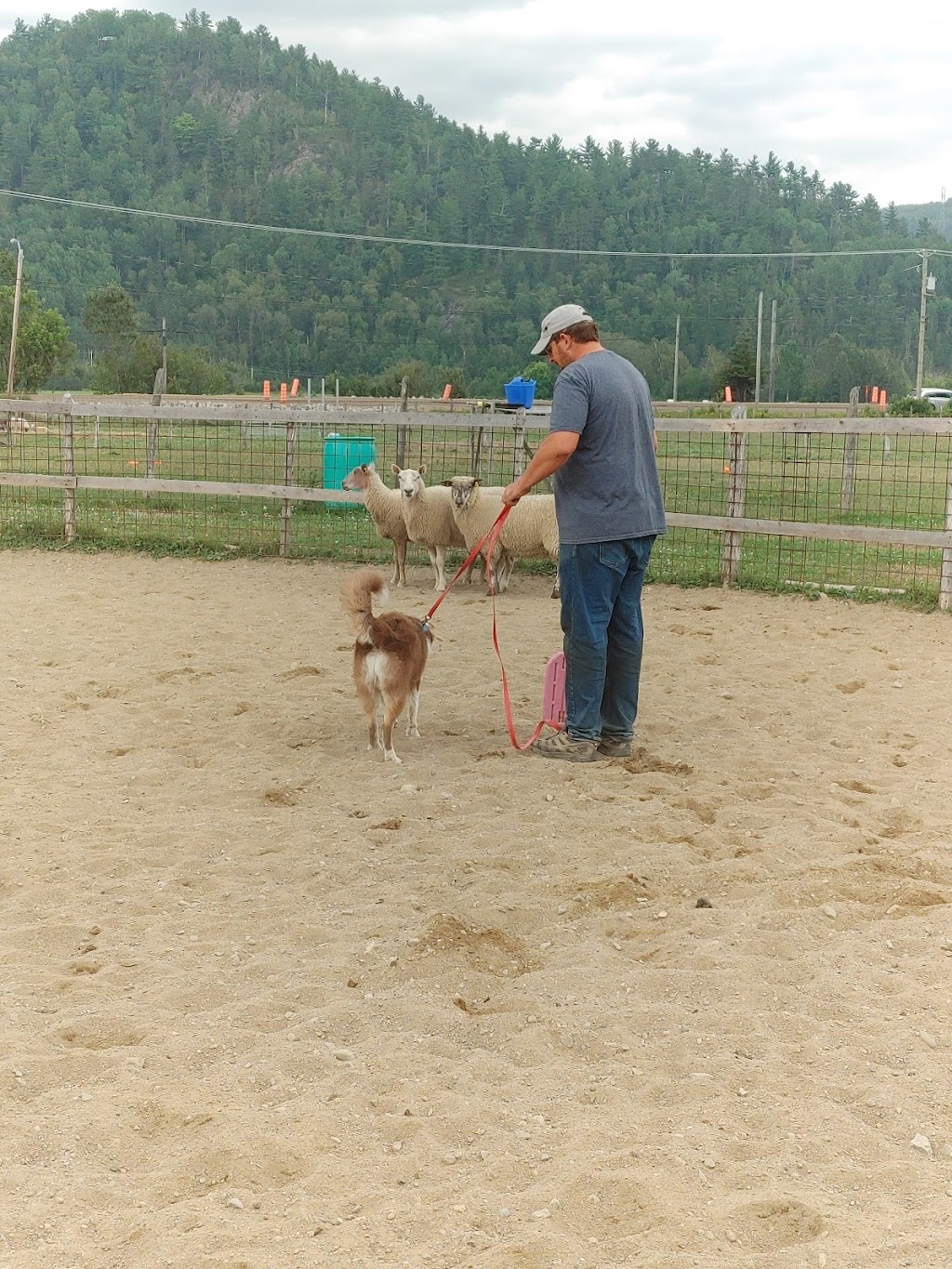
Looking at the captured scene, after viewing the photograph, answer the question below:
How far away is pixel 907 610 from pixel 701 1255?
8.41 metres

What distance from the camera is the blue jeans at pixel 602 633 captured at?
19.8 ft

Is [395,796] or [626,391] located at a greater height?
[626,391]

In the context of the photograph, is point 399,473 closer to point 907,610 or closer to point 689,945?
point 907,610

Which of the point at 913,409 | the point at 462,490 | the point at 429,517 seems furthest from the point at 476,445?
the point at 913,409

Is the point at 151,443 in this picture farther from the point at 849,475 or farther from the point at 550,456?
the point at 550,456

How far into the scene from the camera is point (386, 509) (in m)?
11.9

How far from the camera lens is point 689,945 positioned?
4047mm

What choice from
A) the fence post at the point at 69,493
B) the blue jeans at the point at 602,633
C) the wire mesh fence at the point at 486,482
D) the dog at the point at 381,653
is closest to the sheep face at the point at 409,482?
the wire mesh fence at the point at 486,482

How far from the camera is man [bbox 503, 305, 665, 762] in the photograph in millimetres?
5840

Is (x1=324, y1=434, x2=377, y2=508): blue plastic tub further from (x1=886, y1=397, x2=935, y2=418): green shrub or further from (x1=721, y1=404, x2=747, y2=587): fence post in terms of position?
(x1=886, y1=397, x2=935, y2=418): green shrub

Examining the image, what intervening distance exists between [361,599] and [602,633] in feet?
3.96

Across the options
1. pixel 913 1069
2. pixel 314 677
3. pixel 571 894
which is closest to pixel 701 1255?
pixel 913 1069

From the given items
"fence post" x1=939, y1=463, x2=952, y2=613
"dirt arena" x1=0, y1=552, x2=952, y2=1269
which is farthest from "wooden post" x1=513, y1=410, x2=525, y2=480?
"dirt arena" x1=0, y1=552, x2=952, y2=1269

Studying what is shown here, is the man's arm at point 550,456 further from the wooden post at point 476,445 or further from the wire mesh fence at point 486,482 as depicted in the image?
the wooden post at point 476,445
